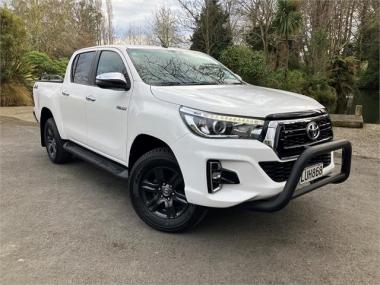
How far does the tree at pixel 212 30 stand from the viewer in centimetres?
2509

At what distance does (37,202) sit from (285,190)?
2.93m

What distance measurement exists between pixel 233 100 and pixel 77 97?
2.52 m

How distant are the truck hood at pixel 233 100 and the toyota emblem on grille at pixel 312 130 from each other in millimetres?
149

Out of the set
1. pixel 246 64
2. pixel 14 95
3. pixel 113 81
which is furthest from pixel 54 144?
pixel 246 64

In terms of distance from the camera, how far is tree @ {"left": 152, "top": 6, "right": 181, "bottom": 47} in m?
29.0

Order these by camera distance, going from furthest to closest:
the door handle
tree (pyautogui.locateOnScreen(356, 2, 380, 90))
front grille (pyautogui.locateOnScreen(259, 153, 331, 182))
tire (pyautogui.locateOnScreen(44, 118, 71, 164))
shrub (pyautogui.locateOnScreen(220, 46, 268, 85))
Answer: tree (pyautogui.locateOnScreen(356, 2, 380, 90))
shrub (pyautogui.locateOnScreen(220, 46, 268, 85))
tire (pyautogui.locateOnScreen(44, 118, 71, 164))
the door handle
front grille (pyautogui.locateOnScreen(259, 153, 331, 182))

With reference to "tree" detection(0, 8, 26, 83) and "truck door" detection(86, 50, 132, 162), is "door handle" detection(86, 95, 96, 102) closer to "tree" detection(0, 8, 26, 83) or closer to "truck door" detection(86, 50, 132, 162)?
"truck door" detection(86, 50, 132, 162)

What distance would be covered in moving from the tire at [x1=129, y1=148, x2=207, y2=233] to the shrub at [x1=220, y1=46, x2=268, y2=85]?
1101cm

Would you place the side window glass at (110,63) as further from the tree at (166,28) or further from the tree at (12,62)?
the tree at (166,28)

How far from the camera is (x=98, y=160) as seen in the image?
4.62 meters

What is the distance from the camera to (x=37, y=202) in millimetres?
4406

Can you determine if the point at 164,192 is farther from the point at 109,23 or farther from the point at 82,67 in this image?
the point at 109,23

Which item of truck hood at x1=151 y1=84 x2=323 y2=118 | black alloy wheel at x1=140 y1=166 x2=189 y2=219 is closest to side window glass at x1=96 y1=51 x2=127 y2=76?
truck hood at x1=151 y1=84 x2=323 y2=118

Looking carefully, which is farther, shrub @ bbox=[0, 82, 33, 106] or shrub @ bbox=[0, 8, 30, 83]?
shrub @ bbox=[0, 82, 33, 106]
